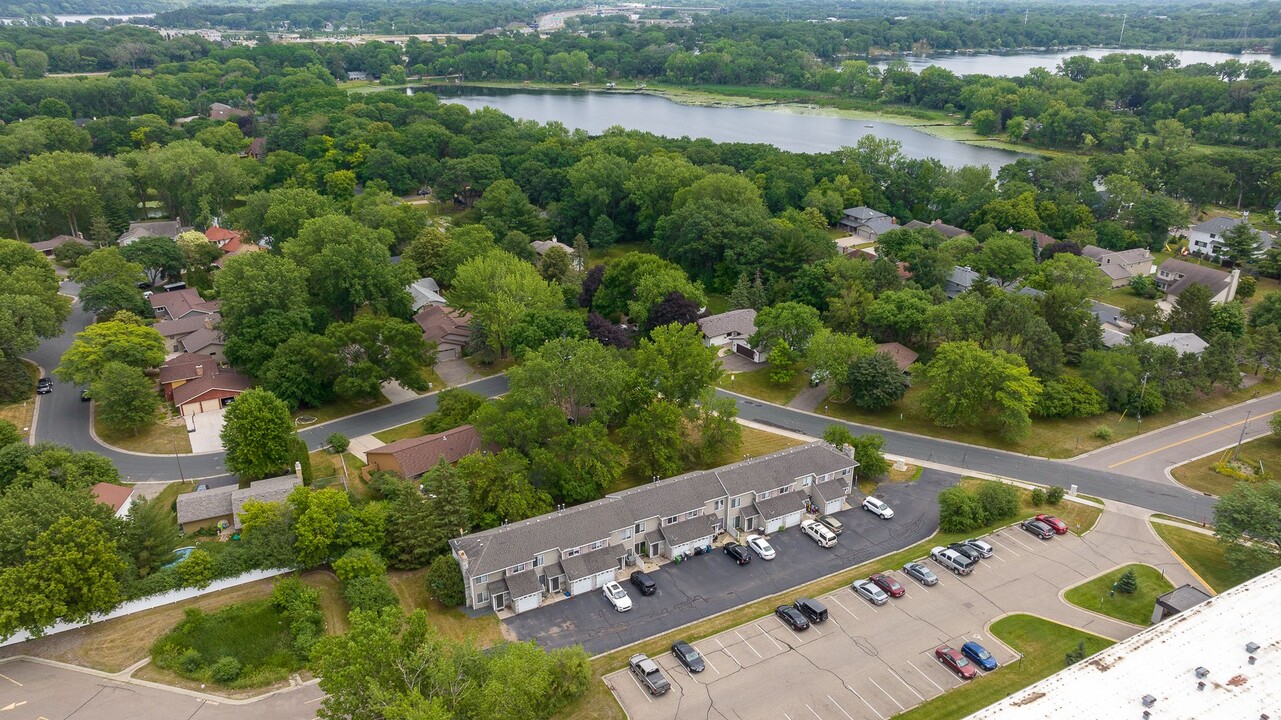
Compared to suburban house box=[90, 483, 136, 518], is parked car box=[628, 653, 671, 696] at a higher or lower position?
lower

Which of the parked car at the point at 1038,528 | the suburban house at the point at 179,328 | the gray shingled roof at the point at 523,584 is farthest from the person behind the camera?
the suburban house at the point at 179,328

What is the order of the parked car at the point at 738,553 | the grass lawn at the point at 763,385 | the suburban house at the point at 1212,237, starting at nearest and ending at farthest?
1. the parked car at the point at 738,553
2. the grass lawn at the point at 763,385
3. the suburban house at the point at 1212,237

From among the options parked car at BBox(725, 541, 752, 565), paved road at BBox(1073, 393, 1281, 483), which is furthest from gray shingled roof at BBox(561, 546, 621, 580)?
paved road at BBox(1073, 393, 1281, 483)

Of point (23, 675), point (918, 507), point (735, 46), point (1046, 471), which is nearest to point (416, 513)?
point (23, 675)

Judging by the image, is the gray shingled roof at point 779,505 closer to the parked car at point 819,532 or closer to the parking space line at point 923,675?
the parked car at point 819,532

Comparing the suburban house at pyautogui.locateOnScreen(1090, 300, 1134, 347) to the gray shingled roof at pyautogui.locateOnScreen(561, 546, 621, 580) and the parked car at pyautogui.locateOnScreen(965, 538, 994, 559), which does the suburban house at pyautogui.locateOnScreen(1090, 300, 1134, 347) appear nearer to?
the parked car at pyautogui.locateOnScreen(965, 538, 994, 559)

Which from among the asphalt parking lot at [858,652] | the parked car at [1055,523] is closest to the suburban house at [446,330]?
the asphalt parking lot at [858,652]

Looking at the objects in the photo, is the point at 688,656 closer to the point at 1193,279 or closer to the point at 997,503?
the point at 997,503

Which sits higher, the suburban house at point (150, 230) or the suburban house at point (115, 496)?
the suburban house at point (150, 230)

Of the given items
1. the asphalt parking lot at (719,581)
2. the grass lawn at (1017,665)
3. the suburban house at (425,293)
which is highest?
the suburban house at (425,293)
